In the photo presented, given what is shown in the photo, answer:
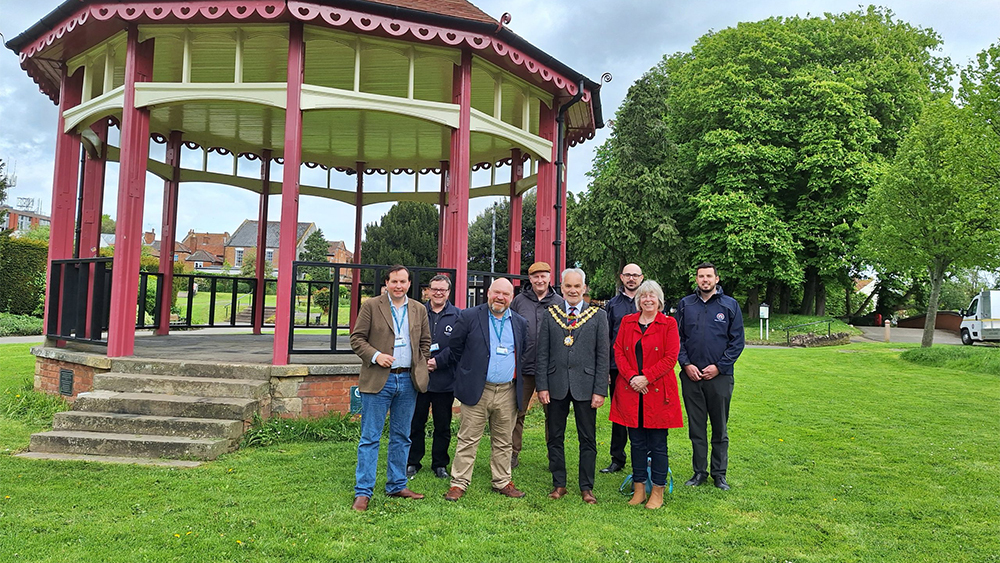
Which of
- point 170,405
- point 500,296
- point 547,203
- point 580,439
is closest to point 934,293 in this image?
point 547,203

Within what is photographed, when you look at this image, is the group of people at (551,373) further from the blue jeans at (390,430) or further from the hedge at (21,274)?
the hedge at (21,274)

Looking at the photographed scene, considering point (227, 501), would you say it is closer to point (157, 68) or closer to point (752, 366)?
point (157, 68)

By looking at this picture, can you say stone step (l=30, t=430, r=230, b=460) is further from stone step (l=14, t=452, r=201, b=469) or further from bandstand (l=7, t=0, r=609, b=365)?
bandstand (l=7, t=0, r=609, b=365)

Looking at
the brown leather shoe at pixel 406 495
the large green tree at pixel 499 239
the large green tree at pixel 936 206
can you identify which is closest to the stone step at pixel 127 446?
the brown leather shoe at pixel 406 495

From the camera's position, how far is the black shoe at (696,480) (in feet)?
15.7

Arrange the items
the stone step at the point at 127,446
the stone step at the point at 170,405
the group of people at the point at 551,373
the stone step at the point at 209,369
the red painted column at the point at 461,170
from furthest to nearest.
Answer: the red painted column at the point at 461,170 → the stone step at the point at 209,369 → the stone step at the point at 170,405 → the stone step at the point at 127,446 → the group of people at the point at 551,373

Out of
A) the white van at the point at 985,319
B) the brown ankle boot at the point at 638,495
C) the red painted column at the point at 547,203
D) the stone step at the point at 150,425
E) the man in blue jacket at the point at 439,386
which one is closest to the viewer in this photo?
the brown ankle boot at the point at 638,495

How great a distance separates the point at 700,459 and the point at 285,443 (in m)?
3.64

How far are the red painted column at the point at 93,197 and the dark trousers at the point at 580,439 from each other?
6800 millimetres

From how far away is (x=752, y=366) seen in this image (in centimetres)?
1387

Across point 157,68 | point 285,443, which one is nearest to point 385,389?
point 285,443

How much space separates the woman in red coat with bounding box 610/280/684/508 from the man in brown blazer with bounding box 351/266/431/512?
57.4 inches

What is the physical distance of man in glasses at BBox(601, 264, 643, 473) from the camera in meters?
5.08

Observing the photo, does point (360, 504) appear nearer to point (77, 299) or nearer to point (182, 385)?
point (182, 385)
